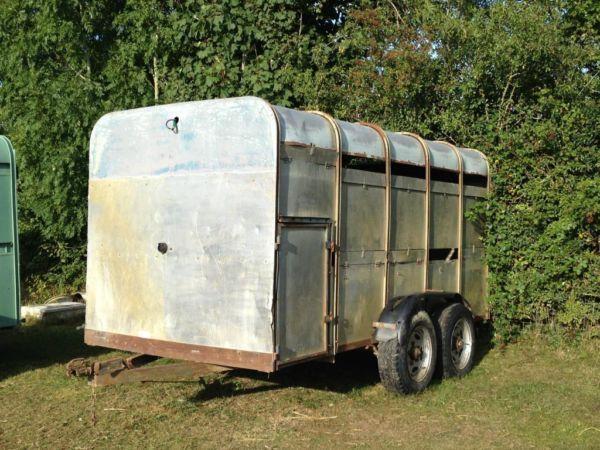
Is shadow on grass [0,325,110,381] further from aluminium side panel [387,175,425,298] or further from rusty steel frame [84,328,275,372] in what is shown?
aluminium side panel [387,175,425,298]

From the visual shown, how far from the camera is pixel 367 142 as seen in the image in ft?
22.0

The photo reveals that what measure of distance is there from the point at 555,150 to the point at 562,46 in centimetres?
257

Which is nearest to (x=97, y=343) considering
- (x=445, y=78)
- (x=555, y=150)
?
(x=555, y=150)

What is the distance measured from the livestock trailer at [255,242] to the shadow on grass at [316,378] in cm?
79

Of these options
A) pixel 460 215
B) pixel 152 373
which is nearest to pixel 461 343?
pixel 460 215

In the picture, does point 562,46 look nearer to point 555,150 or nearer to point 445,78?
point 445,78

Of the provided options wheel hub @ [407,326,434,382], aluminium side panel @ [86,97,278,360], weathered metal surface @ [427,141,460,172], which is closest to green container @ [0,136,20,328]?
aluminium side panel @ [86,97,278,360]

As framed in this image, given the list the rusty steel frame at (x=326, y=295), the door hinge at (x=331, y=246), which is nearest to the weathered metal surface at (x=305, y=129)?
the rusty steel frame at (x=326, y=295)

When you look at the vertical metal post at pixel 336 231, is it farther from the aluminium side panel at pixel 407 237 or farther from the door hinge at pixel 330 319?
the aluminium side panel at pixel 407 237

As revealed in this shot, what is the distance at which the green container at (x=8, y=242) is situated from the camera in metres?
7.78

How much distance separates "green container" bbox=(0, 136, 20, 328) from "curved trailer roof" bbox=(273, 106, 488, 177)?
369 cm

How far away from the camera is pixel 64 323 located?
11.2m

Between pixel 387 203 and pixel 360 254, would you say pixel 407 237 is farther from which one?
pixel 360 254

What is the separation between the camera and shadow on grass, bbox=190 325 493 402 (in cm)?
701
